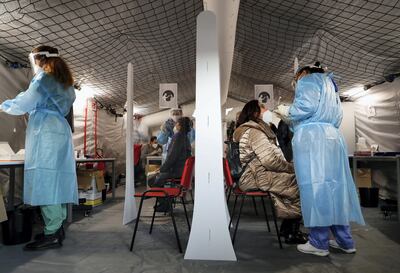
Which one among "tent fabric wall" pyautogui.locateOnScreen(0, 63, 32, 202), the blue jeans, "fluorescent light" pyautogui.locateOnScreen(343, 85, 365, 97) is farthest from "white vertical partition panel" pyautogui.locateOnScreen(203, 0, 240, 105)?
"fluorescent light" pyautogui.locateOnScreen(343, 85, 365, 97)

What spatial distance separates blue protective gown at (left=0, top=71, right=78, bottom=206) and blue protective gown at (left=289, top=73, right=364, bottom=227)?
1.67 meters

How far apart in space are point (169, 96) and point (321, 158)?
3018 millimetres

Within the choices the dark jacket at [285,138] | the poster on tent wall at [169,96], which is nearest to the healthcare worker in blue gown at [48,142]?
the dark jacket at [285,138]

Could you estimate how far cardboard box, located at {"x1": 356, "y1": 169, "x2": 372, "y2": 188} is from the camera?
146 inches

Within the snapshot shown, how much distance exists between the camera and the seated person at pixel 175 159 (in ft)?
9.74

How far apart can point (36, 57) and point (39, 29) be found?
2.42 ft

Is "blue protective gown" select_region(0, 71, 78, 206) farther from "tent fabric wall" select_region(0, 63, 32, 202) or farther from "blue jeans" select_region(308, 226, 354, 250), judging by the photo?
"blue jeans" select_region(308, 226, 354, 250)

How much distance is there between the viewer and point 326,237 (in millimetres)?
1788

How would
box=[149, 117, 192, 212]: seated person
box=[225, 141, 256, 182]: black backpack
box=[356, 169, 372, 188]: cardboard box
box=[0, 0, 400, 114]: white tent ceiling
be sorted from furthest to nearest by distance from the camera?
box=[356, 169, 372, 188]: cardboard box < box=[149, 117, 192, 212]: seated person < box=[0, 0, 400, 114]: white tent ceiling < box=[225, 141, 256, 182]: black backpack

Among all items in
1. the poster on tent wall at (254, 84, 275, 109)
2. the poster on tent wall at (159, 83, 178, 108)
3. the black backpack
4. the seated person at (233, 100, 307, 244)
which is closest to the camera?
the seated person at (233, 100, 307, 244)

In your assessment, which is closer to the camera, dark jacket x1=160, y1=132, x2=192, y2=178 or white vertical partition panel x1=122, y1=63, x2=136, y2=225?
white vertical partition panel x1=122, y1=63, x2=136, y2=225

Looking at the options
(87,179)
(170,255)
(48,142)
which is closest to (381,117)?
(170,255)

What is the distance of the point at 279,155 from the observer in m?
2.24

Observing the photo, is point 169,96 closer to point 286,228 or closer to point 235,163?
point 235,163
